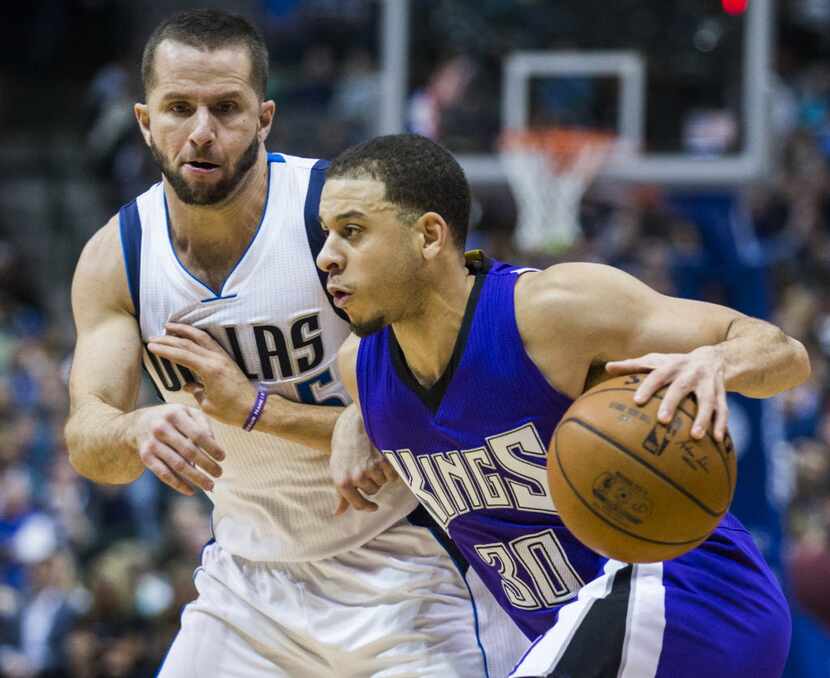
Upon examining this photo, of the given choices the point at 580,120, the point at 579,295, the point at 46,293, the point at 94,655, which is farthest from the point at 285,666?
the point at 46,293

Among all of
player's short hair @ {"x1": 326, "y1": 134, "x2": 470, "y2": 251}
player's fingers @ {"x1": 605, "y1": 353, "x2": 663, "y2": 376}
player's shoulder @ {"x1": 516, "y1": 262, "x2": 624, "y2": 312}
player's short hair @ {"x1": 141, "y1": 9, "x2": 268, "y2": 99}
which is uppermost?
player's short hair @ {"x1": 141, "y1": 9, "x2": 268, "y2": 99}

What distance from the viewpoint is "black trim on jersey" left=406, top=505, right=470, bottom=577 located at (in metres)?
4.26

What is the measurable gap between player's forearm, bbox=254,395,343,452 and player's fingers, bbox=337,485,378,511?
0.69 feet

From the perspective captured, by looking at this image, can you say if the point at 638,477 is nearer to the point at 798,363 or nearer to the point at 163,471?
the point at 798,363

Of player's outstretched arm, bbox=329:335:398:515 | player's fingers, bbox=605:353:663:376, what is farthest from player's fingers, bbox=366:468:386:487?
player's fingers, bbox=605:353:663:376

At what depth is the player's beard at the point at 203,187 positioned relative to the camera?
3.99m

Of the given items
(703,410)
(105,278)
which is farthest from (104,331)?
(703,410)

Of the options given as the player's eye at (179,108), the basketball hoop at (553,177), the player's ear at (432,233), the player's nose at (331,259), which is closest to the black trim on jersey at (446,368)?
the player's ear at (432,233)

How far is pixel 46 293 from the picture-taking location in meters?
14.7

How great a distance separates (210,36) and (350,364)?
100 cm

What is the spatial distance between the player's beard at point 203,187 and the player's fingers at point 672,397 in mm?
1484

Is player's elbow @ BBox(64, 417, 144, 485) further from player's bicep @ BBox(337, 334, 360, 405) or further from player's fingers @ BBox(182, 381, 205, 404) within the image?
player's bicep @ BBox(337, 334, 360, 405)

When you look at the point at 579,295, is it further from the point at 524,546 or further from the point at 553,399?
the point at 524,546

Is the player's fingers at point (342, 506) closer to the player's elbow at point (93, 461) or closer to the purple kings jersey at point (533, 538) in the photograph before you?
the purple kings jersey at point (533, 538)
